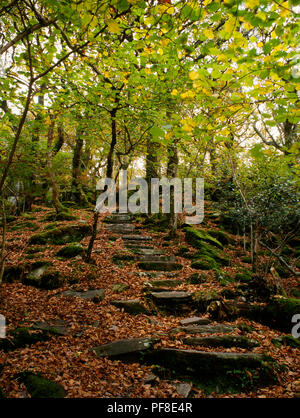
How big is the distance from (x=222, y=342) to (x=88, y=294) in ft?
9.70

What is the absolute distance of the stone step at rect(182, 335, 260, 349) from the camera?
3.77 meters

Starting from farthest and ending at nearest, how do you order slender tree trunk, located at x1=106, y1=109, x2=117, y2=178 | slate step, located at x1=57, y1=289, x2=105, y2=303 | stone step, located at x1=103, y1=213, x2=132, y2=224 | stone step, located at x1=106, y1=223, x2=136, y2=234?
1. stone step, located at x1=103, y1=213, x2=132, y2=224
2. stone step, located at x1=106, y1=223, x2=136, y2=234
3. slender tree trunk, located at x1=106, y1=109, x2=117, y2=178
4. slate step, located at x1=57, y1=289, x2=105, y2=303

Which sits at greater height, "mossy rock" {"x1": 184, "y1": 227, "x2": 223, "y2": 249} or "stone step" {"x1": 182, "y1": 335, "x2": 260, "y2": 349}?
"mossy rock" {"x1": 184, "y1": 227, "x2": 223, "y2": 249}

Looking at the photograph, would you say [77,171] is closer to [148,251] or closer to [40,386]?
[148,251]

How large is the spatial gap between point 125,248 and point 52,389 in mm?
5210

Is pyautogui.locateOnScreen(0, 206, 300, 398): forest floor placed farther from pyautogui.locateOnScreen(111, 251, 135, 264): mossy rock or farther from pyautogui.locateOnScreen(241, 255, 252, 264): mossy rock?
pyautogui.locateOnScreen(241, 255, 252, 264): mossy rock

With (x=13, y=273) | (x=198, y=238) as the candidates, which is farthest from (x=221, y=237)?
(x=13, y=273)

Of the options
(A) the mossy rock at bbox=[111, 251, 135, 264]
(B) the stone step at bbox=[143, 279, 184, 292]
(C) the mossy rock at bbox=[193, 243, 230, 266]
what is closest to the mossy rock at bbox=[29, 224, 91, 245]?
(A) the mossy rock at bbox=[111, 251, 135, 264]

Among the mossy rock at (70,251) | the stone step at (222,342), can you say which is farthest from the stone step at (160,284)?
the mossy rock at (70,251)

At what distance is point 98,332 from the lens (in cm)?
394

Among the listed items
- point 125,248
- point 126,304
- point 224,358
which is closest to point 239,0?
point 224,358

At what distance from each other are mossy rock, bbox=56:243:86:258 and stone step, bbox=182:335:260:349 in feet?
13.2

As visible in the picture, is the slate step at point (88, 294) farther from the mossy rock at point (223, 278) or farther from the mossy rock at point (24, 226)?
the mossy rock at point (24, 226)
